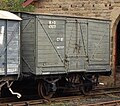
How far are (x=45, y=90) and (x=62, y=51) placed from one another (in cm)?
160

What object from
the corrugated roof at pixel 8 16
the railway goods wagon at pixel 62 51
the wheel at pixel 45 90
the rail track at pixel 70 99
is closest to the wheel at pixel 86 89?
the railway goods wagon at pixel 62 51

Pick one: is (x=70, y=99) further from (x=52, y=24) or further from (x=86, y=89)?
(x=52, y=24)

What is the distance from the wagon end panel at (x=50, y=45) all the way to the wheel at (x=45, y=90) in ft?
2.06

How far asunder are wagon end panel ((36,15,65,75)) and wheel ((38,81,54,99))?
0.63 meters

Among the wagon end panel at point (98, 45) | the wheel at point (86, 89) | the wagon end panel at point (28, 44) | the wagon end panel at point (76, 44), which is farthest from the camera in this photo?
the wheel at point (86, 89)

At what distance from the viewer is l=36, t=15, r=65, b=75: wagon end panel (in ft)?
48.1

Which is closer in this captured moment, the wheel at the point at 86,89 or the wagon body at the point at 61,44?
the wagon body at the point at 61,44

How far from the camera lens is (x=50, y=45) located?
1499 centimetres

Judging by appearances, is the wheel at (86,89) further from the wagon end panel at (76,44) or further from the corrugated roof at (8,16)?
the corrugated roof at (8,16)

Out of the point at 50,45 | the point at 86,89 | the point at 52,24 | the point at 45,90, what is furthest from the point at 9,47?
the point at 86,89

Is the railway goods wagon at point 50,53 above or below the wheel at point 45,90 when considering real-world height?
above

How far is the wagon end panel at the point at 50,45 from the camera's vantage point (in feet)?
48.1

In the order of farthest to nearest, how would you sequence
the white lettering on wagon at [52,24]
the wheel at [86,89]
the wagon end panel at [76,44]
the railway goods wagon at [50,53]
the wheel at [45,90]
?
the wheel at [86,89], the wagon end panel at [76,44], the wheel at [45,90], the white lettering on wagon at [52,24], the railway goods wagon at [50,53]

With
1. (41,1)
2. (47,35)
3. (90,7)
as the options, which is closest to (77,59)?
(47,35)
